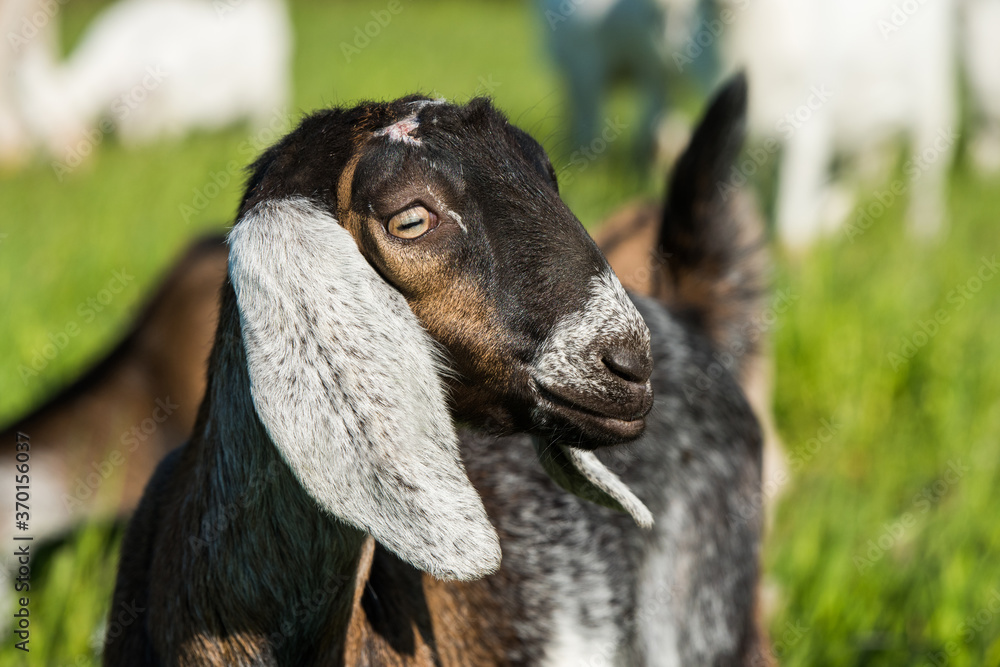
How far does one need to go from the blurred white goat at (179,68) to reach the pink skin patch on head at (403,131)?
9.24 m

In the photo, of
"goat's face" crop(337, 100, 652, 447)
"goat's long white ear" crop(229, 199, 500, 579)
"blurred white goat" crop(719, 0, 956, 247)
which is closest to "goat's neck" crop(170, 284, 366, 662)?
"goat's long white ear" crop(229, 199, 500, 579)

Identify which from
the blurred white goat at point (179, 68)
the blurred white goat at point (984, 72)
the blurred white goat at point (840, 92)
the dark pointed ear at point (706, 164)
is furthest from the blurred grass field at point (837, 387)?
the blurred white goat at point (179, 68)

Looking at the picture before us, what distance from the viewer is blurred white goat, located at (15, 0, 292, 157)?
10.6 metres

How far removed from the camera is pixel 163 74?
432 inches

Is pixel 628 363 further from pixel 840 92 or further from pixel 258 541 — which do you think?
pixel 840 92

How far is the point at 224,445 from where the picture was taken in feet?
5.48

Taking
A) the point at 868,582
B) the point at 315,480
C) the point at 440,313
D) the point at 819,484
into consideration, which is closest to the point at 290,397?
the point at 315,480

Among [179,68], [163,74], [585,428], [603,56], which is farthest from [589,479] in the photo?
[179,68]

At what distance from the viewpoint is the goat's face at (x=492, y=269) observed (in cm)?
145

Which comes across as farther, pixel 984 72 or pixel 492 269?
pixel 984 72

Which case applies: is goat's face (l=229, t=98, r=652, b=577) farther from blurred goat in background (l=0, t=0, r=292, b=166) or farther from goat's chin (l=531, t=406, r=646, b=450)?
blurred goat in background (l=0, t=0, r=292, b=166)

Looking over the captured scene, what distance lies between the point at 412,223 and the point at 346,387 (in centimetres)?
27

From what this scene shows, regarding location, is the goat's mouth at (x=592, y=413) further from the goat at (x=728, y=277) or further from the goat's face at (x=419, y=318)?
the goat at (x=728, y=277)

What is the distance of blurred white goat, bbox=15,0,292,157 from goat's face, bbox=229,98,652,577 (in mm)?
9294
